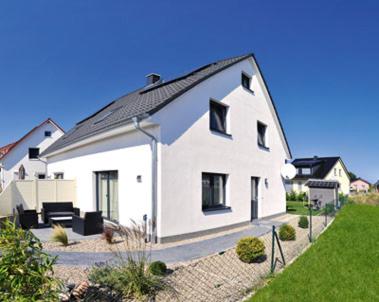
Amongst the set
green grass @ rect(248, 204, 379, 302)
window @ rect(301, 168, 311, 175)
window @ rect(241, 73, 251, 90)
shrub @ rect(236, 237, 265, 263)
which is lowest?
green grass @ rect(248, 204, 379, 302)

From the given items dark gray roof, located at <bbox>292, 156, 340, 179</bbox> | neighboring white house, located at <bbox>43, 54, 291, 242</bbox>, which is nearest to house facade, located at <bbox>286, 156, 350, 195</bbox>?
dark gray roof, located at <bbox>292, 156, 340, 179</bbox>

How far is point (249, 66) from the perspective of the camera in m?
13.9

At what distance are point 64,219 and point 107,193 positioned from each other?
2003mm

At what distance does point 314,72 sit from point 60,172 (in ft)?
54.6

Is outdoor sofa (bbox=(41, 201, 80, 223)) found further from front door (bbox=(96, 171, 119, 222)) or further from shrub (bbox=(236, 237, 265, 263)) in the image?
shrub (bbox=(236, 237, 265, 263))

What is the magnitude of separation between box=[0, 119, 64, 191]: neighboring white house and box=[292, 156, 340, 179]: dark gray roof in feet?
114

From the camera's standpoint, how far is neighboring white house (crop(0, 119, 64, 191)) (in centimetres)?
3034

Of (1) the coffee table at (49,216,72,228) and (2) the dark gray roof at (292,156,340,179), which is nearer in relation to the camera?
(1) the coffee table at (49,216,72,228)

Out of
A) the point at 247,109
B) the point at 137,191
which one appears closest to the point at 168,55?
the point at 247,109

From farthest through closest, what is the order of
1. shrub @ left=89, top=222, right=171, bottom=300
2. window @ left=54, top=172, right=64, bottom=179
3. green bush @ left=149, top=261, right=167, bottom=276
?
window @ left=54, top=172, right=64, bottom=179, green bush @ left=149, top=261, right=167, bottom=276, shrub @ left=89, top=222, right=171, bottom=300

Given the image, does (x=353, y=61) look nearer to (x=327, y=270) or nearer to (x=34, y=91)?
(x=327, y=270)

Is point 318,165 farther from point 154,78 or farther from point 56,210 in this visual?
point 56,210

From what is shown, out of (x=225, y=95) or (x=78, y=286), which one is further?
(x=225, y=95)

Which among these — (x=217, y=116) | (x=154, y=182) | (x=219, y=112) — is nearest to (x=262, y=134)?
(x=219, y=112)
